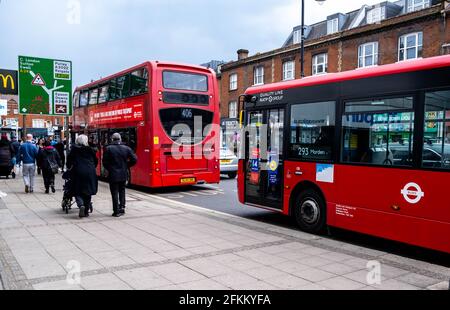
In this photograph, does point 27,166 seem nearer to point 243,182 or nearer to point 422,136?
point 243,182

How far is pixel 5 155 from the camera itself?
16.5 meters

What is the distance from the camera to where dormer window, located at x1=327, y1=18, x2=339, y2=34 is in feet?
110

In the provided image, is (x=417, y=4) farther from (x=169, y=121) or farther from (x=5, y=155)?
(x=5, y=155)

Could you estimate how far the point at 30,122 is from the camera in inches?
2904

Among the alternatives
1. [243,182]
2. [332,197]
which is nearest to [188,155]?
[243,182]

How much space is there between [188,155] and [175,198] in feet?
5.63

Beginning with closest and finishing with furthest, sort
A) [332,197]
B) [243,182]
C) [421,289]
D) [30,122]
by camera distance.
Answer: [421,289] < [332,197] < [243,182] < [30,122]

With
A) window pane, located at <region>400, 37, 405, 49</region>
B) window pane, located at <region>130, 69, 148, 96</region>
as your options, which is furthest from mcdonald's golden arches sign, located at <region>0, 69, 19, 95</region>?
window pane, located at <region>400, 37, 405, 49</region>

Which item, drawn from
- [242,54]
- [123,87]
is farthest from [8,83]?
[242,54]

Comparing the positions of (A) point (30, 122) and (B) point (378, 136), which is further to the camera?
(A) point (30, 122)

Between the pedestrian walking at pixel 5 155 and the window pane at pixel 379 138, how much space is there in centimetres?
1458

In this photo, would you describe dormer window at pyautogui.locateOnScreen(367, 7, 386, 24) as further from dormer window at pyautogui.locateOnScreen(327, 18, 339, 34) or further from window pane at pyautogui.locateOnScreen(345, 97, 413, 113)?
window pane at pyautogui.locateOnScreen(345, 97, 413, 113)

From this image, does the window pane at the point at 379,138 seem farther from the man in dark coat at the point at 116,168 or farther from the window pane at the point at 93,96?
the window pane at the point at 93,96

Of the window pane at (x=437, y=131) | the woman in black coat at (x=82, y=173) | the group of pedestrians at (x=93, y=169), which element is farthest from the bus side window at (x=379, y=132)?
the woman in black coat at (x=82, y=173)
